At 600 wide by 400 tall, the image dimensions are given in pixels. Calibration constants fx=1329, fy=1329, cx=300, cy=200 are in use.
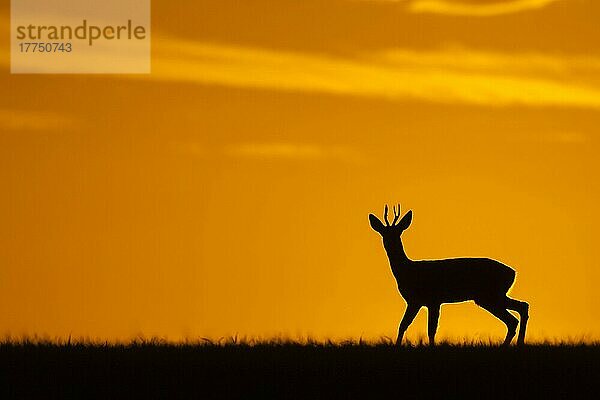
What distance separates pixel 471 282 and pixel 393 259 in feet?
3.68

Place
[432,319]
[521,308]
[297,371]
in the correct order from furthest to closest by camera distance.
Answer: [521,308] → [432,319] → [297,371]

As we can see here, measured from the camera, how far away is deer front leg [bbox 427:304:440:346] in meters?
16.0

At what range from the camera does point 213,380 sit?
12516mm

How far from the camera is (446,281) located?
17.0 m

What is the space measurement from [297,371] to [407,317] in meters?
3.85

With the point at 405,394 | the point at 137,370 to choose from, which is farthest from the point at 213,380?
the point at 405,394

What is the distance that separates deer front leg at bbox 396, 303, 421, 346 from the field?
1276 mm

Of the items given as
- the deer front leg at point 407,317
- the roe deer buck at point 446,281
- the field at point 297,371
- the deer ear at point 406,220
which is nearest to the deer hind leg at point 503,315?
the roe deer buck at point 446,281

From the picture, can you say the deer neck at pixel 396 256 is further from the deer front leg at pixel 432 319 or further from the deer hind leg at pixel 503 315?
the deer hind leg at pixel 503 315

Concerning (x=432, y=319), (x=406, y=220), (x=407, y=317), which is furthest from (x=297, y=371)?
(x=406, y=220)

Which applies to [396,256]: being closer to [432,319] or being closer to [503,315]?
[432,319]

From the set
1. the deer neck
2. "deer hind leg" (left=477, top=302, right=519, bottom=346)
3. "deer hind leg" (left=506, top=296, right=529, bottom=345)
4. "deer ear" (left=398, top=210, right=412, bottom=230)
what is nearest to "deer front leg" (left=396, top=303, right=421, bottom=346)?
the deer neck

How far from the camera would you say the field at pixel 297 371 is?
12.1 m

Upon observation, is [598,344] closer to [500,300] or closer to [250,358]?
[500,300]
